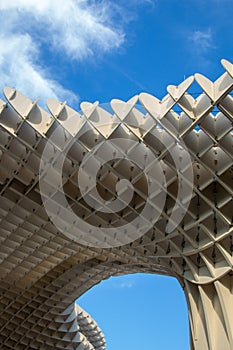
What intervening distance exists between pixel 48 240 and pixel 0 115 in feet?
49.1

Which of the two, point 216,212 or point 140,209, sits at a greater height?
point 140,209

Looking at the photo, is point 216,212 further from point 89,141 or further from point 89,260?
point 89,260

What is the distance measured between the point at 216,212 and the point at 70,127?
961 centimetres

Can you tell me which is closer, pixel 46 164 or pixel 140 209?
pixel 46 164

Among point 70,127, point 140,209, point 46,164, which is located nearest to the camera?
point 70,127

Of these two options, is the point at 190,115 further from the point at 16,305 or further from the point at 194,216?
the point at 16,305

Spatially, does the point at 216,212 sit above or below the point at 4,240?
below

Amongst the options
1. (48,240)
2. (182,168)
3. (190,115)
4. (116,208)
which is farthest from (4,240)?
(190,115)

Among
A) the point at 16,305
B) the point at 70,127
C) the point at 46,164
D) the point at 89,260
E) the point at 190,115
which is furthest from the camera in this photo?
the point at 16,305

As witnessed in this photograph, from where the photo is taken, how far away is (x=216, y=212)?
27.8 m

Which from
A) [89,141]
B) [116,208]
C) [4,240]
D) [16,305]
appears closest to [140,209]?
[116,208]

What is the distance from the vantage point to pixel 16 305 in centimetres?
5247

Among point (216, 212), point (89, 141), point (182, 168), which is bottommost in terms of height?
point (216, 212)

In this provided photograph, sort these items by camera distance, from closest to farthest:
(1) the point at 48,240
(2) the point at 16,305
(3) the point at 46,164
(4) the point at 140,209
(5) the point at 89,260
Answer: (3) the point at 46,164, (4) the point at 140,209, (1) the point at 48,240, (5) the point at 89,260, (2) the point at 16,305
